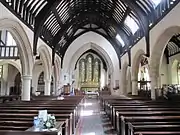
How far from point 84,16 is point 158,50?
859 centimetres

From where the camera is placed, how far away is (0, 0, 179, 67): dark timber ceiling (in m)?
11.2

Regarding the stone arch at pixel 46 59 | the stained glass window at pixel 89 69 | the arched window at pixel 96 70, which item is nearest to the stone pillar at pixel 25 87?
the stone arch at pixel 46 59

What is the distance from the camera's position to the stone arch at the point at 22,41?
9745 mm

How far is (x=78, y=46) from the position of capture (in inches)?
922

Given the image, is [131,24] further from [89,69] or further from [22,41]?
[89,69]

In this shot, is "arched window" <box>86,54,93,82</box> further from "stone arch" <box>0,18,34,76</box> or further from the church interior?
"stone arch" <box>0,18,34,76</box>

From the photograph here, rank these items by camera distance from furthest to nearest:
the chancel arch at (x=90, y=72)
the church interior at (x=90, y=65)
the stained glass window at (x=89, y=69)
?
the stained glass window at (x=89, y=69), the chancel arch at (x=90, y=72), the church interior at (x=90, y=65)

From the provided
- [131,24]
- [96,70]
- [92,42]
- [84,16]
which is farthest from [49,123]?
[96,70]

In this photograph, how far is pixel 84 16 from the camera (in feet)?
61.0

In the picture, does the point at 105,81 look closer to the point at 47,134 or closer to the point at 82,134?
the point at 82,134

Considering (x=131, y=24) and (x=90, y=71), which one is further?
(x=90, y=71)

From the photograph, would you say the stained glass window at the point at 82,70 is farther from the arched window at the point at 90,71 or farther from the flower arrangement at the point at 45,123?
the flower arrangement at the point at 45,123

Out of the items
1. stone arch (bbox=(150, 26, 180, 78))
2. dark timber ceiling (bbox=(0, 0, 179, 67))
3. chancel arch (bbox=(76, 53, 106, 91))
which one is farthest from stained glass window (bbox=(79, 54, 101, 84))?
stone arch (bbox=(150, 26, 180, 78))

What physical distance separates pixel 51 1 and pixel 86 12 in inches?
250
